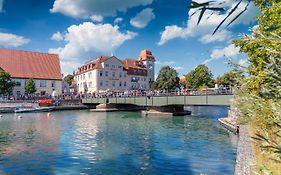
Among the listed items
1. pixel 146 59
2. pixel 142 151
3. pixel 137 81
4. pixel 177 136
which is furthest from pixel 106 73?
pixel 142 151

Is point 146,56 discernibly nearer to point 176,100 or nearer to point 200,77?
point 200,77

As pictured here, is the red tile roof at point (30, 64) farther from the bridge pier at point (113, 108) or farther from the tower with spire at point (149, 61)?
the tower with spire at point (149, 61)

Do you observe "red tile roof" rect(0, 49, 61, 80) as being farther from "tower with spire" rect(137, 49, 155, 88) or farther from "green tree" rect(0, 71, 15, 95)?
"tower with spire" rect(137, 49, 155, 88)

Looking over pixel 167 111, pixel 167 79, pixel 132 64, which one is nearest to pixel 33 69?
pixel 132 64

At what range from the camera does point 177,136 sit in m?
26.3

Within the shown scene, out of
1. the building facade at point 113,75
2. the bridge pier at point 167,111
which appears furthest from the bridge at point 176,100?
the building facade at point 113,75

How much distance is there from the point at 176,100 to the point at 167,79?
2193 inches

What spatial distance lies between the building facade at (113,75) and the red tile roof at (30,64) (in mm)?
12280

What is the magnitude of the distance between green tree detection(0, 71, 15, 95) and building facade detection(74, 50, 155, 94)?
24.2 meters

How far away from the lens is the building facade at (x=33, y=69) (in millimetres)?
79938

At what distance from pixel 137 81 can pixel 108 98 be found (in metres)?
42.6

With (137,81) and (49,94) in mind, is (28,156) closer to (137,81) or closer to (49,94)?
(49,94)

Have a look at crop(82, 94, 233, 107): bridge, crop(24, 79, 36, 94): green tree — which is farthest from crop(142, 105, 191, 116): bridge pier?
crop(24, 79, 36, 94): green tree

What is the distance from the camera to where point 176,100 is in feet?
157
